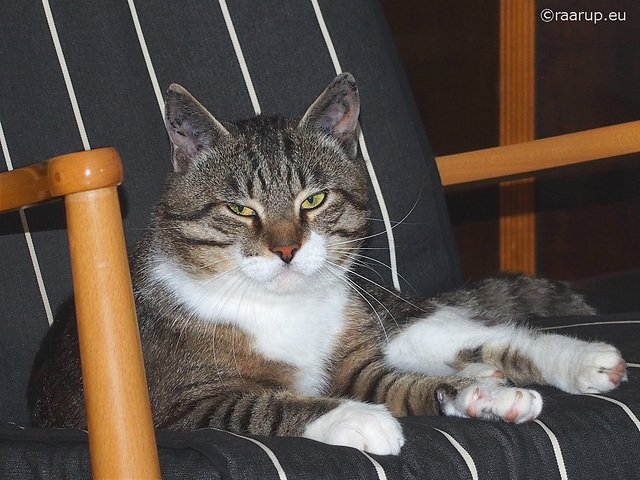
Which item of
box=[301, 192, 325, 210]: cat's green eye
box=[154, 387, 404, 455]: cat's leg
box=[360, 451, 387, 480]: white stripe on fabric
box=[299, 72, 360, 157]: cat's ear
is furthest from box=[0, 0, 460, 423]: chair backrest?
box=[360, 451, 387, 480]: white stripe on fabric

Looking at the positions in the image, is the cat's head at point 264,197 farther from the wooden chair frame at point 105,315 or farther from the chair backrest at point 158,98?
the wooden chair frame at point 105,315

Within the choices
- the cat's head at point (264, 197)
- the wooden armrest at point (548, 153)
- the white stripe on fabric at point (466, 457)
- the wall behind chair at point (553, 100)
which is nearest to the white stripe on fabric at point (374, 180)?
the wooden armrest at point (548, 153)

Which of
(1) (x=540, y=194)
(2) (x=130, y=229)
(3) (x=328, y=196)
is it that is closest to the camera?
(3) (x=328, y=196)

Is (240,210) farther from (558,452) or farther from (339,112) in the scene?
(558,452)

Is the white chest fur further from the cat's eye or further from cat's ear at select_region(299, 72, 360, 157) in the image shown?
cat's ear at select_region(299, 72, 360, 157)

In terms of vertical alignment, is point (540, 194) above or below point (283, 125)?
below

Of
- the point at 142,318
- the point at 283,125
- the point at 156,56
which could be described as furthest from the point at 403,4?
the point at 142,318

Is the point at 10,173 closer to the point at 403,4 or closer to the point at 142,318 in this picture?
the point at 142,318

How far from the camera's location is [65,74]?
5.70 ft

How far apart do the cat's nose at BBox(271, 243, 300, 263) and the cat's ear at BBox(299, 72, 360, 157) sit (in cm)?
29

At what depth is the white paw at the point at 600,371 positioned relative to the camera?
4.23ft

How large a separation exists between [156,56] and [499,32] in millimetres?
1372

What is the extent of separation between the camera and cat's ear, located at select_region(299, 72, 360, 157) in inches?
58.5

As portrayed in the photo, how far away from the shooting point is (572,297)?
1.74 m
